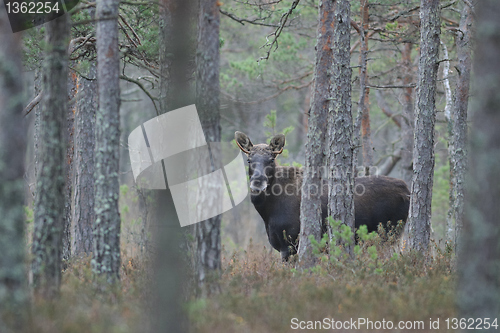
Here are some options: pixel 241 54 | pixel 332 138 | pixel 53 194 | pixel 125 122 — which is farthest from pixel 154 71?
pixel 125 122

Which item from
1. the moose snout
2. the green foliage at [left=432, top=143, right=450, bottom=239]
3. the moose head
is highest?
the moose head

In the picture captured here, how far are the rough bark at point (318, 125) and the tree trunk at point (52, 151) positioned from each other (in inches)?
184

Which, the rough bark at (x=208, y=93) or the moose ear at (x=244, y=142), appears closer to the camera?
the rough bark at (x=208, y=93)

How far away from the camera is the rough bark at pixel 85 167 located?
1238cm

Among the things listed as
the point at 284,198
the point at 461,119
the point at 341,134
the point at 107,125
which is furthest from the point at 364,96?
the point at 107,125

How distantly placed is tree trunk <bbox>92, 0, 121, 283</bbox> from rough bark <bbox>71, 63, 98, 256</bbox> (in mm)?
5577

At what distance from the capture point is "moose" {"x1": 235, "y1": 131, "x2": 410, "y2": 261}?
40.5ft

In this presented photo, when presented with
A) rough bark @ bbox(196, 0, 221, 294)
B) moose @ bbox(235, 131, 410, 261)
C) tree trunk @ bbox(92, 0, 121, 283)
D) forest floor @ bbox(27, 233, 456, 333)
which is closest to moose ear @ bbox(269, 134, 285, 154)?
moose @ bbox(235, 131, 410, 261)

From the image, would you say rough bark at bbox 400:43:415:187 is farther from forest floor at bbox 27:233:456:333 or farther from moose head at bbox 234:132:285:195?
forest floor at bbox 27:233:456:333

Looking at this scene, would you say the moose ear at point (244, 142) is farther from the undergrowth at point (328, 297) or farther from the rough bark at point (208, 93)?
the rough bark at point (208, 93)

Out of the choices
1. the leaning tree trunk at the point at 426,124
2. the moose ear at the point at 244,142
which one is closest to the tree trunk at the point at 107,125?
the moose ear at the point at 244,142

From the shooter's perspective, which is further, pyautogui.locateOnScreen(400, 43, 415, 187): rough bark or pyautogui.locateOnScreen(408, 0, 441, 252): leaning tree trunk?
pyautogui.locateOnScreen(400, 43, 415, 187): rough bark

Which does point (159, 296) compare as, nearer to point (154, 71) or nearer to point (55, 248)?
point (55, 248)

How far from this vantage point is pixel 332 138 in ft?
34.0
